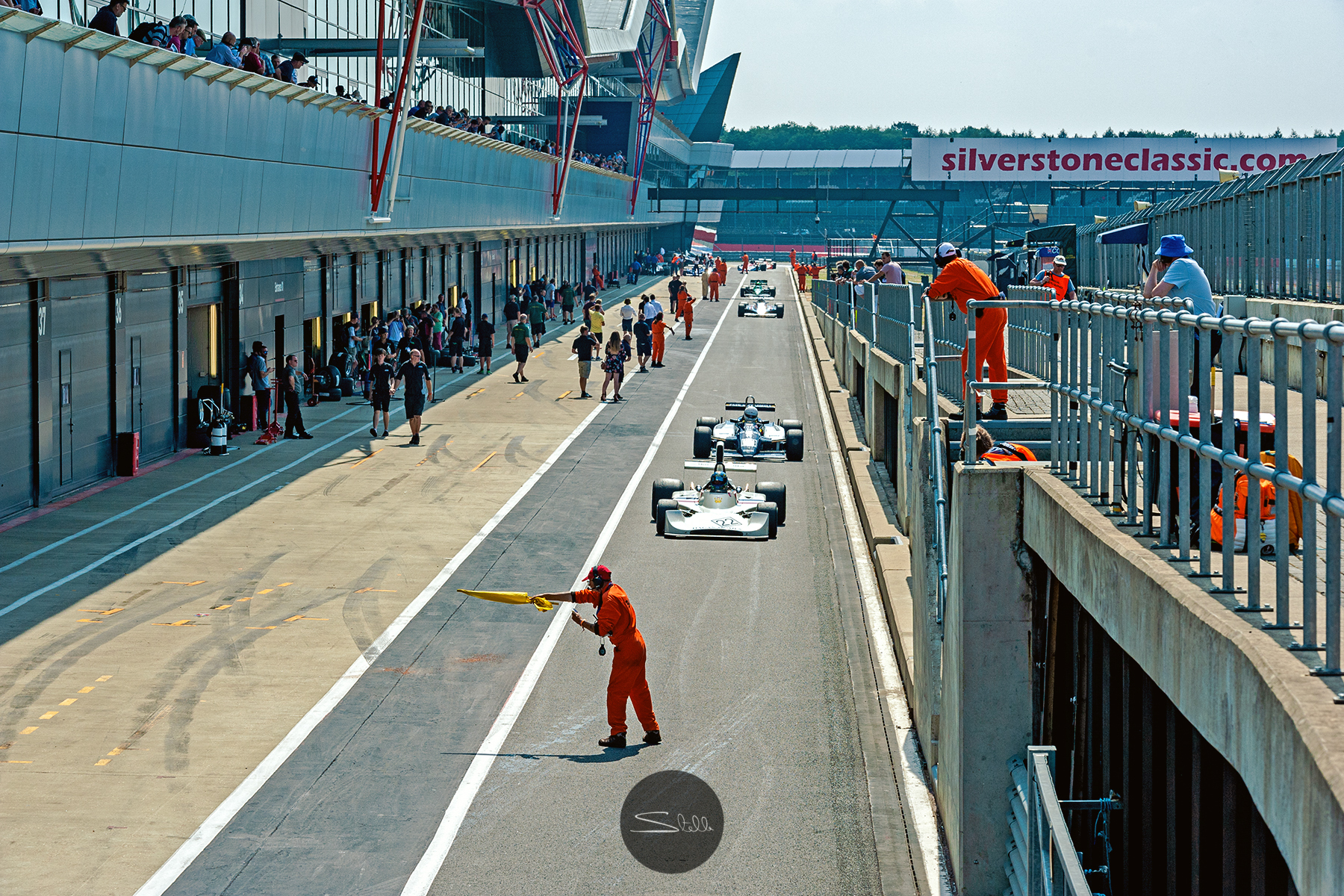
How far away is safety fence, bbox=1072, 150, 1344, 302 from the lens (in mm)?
17328

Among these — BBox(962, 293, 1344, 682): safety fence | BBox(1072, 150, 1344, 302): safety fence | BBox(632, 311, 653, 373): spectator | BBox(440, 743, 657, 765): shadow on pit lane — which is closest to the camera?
BBox(962, 293, 1344, 682): safety fence

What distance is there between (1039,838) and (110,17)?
54.6 feet

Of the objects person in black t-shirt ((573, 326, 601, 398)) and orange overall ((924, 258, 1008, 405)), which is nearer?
orange overall ((924, 258, 1008, 405))

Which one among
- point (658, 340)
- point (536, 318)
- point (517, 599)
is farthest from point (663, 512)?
point (536, 318)

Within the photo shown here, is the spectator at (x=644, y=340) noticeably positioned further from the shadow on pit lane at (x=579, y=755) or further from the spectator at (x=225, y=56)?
the shadow on pit lane at (x=579, y=755)

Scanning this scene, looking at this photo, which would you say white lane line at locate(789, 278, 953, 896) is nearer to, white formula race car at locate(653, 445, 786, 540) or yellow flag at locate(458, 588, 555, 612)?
white formula race car at locate(653, 445, 786, 540)

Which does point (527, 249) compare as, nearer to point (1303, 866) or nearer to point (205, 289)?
point (205, 289)

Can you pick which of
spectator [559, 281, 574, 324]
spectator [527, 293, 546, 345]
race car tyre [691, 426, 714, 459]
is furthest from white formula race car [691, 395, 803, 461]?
spectator [559, 281, 574, 324]

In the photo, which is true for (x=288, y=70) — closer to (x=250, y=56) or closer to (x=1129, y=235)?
(x=250, y=56)

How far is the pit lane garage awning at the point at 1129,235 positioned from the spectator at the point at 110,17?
2119cm

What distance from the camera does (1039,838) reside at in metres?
7.77

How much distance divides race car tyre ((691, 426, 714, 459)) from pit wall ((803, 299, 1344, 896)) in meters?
7.66

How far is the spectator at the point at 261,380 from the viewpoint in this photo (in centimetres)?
2969

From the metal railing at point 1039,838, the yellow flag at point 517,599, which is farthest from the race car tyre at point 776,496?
the metal railing at point 1039,838
